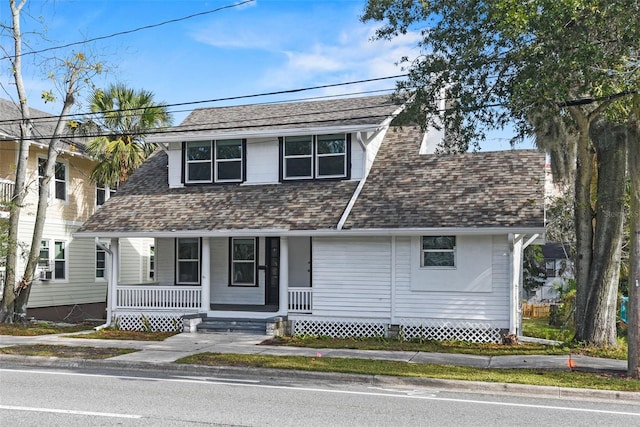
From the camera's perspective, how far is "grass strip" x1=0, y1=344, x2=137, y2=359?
14.8 m

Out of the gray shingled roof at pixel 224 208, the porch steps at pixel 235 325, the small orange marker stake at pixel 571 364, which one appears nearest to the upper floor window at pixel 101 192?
the gray shingled roof at pixel 224 208

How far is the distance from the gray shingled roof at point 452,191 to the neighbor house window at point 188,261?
6.30m

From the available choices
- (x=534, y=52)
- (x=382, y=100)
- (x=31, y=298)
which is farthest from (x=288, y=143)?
(x=31, y=298)

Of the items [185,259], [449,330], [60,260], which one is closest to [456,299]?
[449,330]

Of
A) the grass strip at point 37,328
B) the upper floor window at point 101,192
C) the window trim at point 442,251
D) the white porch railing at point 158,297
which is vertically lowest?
the grass strip at point 37,328

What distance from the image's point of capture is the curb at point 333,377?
10.9m

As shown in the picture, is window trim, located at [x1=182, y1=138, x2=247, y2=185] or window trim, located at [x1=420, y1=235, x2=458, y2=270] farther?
window trim, located at [x1=182, y1=138, x2=247, y2=185]

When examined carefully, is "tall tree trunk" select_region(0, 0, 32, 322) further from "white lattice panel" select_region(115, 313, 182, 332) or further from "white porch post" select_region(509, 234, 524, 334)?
"white porch post" select_region(509, 234, 524, 334)

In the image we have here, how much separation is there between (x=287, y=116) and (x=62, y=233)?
10.5m

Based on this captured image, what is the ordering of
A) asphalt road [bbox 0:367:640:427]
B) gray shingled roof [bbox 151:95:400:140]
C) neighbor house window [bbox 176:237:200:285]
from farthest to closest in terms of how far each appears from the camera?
neighbor house window [bbox 176:237:200:285] → gray shingled roof [bbox 151:95:400:140] → asphalt road [bbox 0:367:640:427]

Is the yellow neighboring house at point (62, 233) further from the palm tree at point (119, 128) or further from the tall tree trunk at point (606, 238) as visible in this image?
the tall tree trunk at point (606, 238)

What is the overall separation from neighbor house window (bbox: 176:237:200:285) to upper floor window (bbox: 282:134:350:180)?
4050mm

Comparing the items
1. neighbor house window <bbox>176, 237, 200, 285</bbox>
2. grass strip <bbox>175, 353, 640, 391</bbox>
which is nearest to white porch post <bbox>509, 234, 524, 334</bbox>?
grass strip <bbox>175, 353, 640, 391</bbox>

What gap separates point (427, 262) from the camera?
18000 mm
